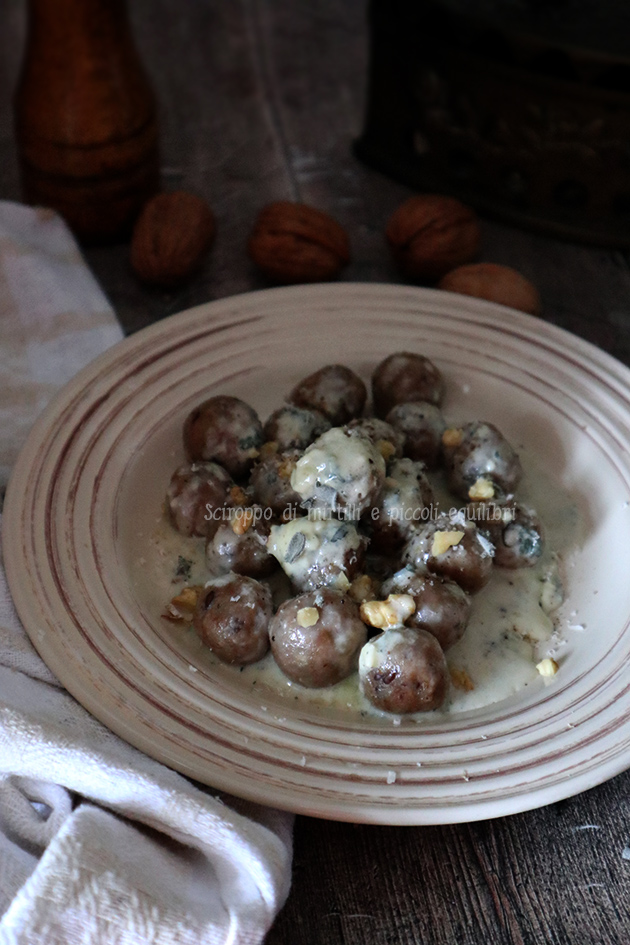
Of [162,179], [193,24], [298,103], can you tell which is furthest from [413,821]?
[193,24]

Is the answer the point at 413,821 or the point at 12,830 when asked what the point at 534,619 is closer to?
the point at 413,821

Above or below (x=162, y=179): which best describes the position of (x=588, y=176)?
above

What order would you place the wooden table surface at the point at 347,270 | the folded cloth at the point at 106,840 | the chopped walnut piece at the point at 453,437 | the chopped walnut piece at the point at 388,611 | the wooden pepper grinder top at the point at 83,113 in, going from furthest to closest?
the wooden pepper grinder top at the point at 83,113
the chopped walnut piece at the point at 453,437
the chopped walnut piece at the point at 388,611
the wooden table surface at the point at 347,270
the folded cloth at the point at 106,840

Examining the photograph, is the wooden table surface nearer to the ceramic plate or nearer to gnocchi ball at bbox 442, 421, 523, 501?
the ceramic plate

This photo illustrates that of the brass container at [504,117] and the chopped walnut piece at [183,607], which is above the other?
the brass container at [504,117]

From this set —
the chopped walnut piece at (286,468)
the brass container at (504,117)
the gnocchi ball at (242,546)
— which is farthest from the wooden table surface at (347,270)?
the chopped walnut piece at (286,468)

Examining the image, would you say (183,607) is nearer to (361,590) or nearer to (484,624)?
(361,590)

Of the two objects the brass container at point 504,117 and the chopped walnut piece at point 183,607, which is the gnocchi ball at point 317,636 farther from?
the brass container at point 504,117

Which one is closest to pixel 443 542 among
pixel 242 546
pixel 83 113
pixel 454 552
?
pixel 454 552
